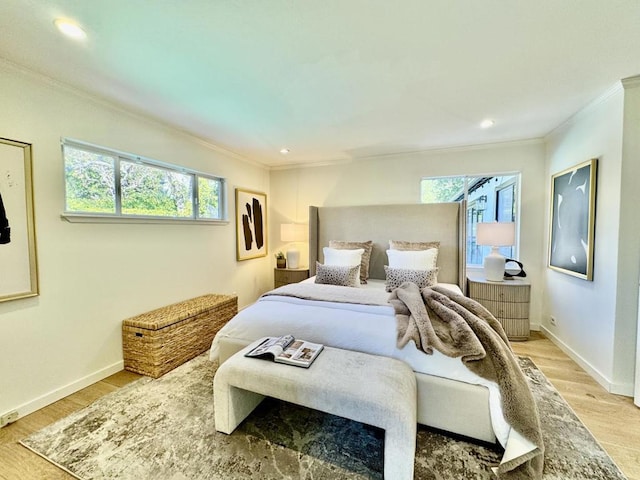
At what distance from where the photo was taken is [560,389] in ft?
7.30

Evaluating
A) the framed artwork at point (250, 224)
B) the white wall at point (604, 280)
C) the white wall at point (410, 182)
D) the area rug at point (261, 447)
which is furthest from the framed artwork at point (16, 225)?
the white wall at point (604, 280)

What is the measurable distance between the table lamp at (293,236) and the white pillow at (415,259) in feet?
5.41

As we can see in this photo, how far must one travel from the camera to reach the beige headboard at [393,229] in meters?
3.63

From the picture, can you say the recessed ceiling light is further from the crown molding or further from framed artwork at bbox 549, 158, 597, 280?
framed artwork at bbox 549, 158, 597, 280

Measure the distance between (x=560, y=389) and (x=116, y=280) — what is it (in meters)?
3.96

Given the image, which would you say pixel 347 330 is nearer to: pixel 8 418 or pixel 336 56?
pixel 336 56

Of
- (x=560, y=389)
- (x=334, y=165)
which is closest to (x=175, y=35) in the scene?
(x=334, y=165)

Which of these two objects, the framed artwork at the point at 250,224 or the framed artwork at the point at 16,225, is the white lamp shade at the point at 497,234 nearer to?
the framed artwork at the point at 250,224

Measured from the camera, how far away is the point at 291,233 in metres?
4.36

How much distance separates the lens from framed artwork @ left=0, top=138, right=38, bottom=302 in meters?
1.84

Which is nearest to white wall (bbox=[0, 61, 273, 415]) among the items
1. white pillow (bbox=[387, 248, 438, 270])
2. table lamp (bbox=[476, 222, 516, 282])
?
white pillow (bbox=[387, 248, 438, 270])

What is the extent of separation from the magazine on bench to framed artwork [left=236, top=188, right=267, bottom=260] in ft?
8.00

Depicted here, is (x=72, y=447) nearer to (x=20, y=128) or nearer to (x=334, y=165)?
(x=20, y=128)

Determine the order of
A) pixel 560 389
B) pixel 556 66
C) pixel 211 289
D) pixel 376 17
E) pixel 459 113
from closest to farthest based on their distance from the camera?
pixel 376 17, pixel 556 66, pixel 560 389, pixel 459 113, pixel 211 289
